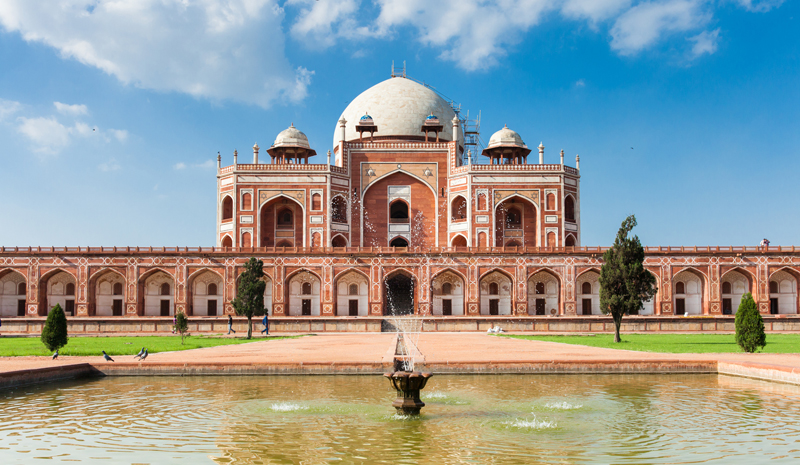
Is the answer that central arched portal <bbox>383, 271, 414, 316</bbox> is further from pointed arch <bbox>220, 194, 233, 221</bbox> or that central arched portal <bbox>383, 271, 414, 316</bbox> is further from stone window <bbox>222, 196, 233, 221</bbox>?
stone window <bbox>222, 196, 233, 221</bbox>

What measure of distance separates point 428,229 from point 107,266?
50.0 ft

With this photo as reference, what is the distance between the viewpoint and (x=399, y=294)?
102 feet

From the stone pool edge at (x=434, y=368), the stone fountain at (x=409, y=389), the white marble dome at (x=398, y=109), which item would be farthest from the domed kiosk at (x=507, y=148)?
the stone fountain at (x=409, y=389)

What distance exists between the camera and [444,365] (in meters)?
10.8

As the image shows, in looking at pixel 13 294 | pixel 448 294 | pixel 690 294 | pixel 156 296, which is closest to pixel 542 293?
pixel 448 294

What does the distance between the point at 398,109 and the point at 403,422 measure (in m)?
33.1

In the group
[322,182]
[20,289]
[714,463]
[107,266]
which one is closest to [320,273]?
[322,182]

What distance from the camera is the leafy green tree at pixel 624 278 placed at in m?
20.1

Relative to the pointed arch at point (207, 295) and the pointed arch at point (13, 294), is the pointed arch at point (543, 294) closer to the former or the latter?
the pointed arch at point (207, 295)

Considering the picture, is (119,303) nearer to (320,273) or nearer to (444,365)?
(320,273)

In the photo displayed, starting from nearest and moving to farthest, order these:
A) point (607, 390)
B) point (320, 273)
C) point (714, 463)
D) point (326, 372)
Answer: point (714, 463) → point (607, 390) → point (326, 372) → point (320, 273)

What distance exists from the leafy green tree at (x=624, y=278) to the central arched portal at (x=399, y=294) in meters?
11.0

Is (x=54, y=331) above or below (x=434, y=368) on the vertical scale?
above

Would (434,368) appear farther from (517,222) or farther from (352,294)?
(517,222)
